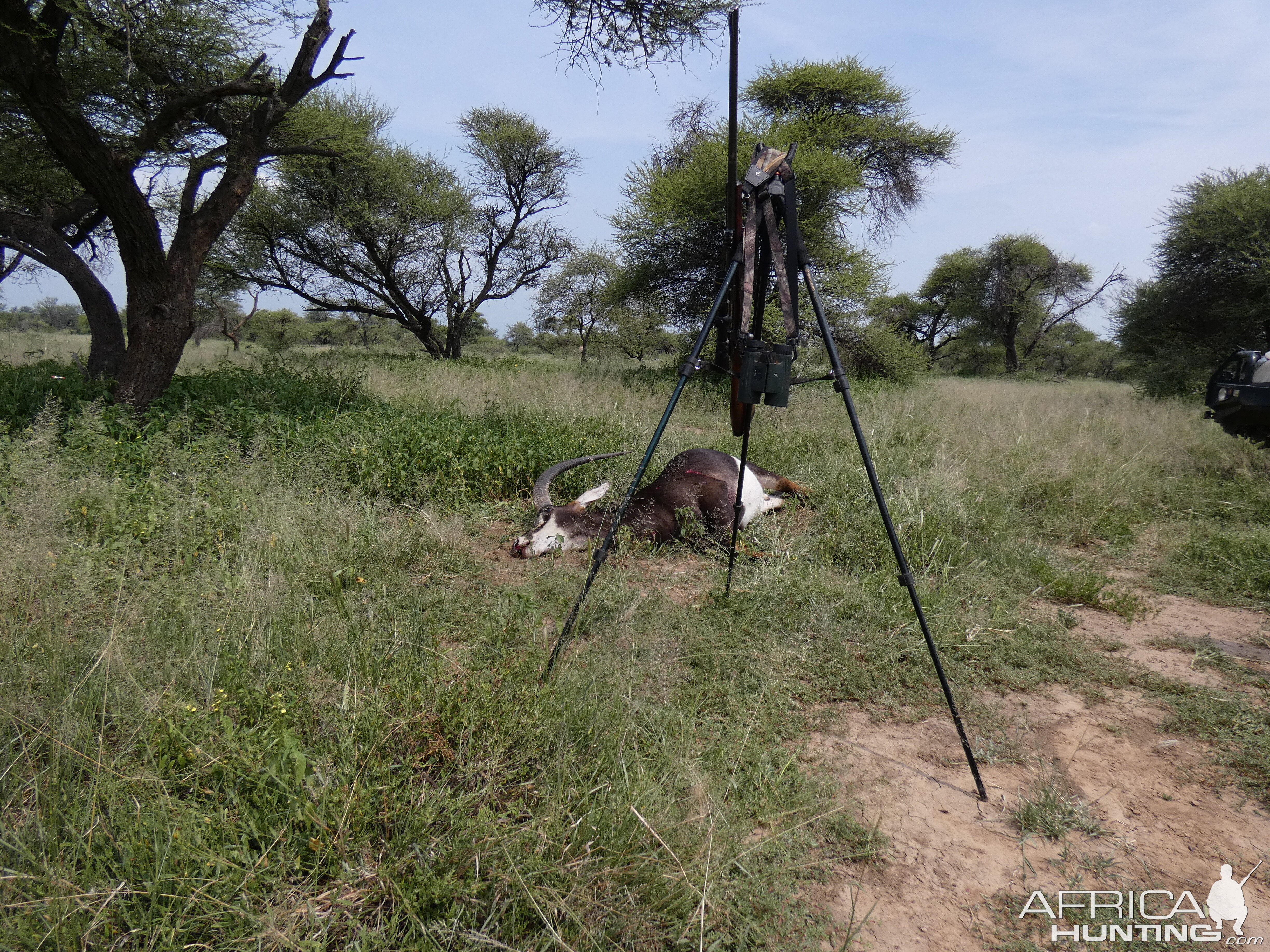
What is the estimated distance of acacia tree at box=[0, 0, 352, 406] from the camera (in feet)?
17.5

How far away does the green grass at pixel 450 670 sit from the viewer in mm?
1500

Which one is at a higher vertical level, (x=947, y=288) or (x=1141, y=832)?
(x=947, y=288)

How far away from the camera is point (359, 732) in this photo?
1858 mm

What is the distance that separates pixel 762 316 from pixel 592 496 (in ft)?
7.85

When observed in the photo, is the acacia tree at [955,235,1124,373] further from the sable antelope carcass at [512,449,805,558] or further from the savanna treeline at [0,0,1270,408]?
the sable antelope carcass at [512,449,805,558]

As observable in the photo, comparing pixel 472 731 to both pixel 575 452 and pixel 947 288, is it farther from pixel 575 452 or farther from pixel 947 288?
pixel 947 288

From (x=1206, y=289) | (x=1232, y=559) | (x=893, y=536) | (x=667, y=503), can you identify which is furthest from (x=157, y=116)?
(x=1206, y=289)

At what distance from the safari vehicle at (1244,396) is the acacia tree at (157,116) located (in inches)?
369

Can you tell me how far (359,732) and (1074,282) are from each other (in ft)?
114

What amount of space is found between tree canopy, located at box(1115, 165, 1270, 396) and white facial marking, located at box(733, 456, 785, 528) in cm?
1115

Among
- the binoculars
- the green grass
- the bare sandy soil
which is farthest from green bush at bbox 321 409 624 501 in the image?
the bare sandy soil

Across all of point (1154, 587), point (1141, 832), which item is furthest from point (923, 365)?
point (1141, 832)
